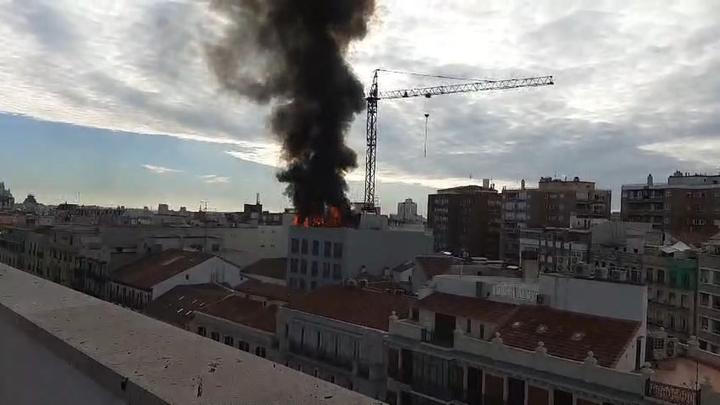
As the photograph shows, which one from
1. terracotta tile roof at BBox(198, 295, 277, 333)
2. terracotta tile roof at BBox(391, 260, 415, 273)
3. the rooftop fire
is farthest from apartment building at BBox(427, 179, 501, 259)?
terracotta tile roof at BBox(198, 295, 277, 333)

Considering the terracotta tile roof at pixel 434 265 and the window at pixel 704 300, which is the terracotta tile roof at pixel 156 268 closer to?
the terracotta tile roof at pixel 434 265

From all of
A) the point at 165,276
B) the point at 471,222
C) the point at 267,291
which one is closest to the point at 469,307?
the point at 267,291

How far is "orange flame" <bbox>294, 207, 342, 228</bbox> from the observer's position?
43.9 m

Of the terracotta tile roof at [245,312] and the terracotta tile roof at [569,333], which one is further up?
the terracotta tile roof at [569,333]

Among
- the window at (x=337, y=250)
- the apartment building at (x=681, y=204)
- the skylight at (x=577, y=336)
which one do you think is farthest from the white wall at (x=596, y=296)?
the apartment building at (x=681, y=204)

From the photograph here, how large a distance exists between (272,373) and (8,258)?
→ 65.3 m

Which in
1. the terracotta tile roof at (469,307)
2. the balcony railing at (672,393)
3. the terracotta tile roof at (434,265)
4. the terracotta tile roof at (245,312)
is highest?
the terracotta tile roof at (434,265)

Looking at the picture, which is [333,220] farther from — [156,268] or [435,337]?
[435,337]

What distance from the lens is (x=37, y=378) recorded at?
285 centimetres

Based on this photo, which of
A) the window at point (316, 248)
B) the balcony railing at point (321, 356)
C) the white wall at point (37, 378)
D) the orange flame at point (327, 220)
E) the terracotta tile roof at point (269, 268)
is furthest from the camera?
the orange flame at point (327, 220)

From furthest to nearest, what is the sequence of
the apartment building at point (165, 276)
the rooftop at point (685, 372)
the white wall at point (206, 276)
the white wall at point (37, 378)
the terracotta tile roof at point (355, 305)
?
the apartment building at point (165, 276), the white wall at point (206, 276), the terracotta tile roof at point (355, 305), the rooftop at point (685, 372), the white wall at point (37, 378)

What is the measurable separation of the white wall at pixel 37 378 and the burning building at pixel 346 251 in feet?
107

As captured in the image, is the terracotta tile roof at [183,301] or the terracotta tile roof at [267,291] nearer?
the terracotta tile roof at [183,301]

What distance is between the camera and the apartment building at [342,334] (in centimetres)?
2158
